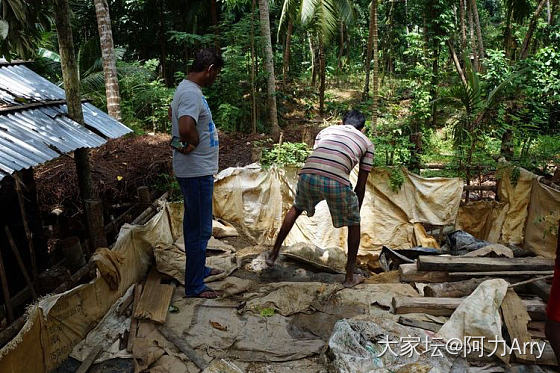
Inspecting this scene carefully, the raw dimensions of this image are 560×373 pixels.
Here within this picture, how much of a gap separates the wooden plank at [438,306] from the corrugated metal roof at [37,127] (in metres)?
2.95

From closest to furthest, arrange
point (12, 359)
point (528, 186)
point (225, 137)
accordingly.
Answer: point (12, 359) < point (528, 186) < point (225, 137)

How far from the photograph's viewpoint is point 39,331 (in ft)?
8.43

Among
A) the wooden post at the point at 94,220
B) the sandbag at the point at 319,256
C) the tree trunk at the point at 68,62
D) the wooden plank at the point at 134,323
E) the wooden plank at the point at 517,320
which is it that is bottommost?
the sandbag at the point at 319,256

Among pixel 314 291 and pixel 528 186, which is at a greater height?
pixel 528 186

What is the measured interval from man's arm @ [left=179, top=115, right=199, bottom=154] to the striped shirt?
4.20 feet

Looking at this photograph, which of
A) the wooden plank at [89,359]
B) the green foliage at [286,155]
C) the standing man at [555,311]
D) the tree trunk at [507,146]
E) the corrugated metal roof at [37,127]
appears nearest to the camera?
the standing man at [555,311]

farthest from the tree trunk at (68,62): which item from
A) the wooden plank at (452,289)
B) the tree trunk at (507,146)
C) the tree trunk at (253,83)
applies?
the tree trunk at (253,83)

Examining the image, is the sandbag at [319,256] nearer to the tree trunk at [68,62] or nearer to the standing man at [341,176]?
the standing man at [341,176]

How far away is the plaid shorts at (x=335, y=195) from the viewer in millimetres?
3957

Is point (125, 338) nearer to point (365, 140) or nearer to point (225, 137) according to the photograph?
point (365, 140)

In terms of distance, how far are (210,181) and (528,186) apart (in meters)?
4.32

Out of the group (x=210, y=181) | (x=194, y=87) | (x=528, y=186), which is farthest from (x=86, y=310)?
(x=528, y=186)

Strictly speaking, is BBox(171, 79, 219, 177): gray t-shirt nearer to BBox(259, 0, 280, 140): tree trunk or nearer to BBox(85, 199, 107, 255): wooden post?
BBox(85, 199, 107, 255): wooden post

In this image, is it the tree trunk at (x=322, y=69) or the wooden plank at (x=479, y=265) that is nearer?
the wooden plank at (x=479, y=265)
